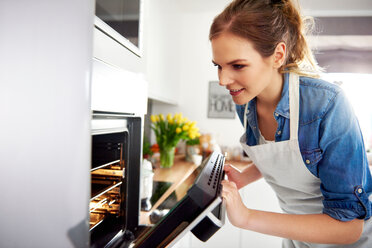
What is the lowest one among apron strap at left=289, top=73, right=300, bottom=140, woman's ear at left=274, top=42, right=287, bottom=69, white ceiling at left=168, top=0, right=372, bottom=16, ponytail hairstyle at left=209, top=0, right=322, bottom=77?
apron strap at left=289, top=73, right=300, bottom=140

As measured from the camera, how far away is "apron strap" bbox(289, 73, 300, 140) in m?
0.77

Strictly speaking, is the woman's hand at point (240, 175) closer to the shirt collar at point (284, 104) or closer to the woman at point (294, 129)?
the woman at point (294, 129)

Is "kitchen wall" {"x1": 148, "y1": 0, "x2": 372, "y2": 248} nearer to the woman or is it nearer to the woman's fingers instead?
the woman

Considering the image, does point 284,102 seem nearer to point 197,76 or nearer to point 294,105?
point 294,105

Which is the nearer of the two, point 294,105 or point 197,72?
point 294,105

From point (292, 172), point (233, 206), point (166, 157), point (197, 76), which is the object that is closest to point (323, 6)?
point (197, 76)

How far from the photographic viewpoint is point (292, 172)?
0.85 m

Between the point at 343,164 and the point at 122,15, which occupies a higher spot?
the point at 122,15

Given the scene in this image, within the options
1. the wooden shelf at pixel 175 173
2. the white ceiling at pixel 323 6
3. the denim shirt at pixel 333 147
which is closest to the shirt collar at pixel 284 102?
the denim shirt at pixel 333 147

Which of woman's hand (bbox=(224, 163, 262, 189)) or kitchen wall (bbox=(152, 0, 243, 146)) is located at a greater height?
kitchen wall (bbox=(152, 0, 243, 146))

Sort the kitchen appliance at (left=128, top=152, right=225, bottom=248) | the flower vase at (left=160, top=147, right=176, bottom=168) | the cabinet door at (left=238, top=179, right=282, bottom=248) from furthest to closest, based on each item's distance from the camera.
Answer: the flower vase at (left=160, top=147, right=176, bottom=168) → the cabinet door at (left=238, top=179, right=282, bottom=248) → the kitchen appliance at (left=128, top=152, right=225, bottom=248)

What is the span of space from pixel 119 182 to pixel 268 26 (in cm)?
65

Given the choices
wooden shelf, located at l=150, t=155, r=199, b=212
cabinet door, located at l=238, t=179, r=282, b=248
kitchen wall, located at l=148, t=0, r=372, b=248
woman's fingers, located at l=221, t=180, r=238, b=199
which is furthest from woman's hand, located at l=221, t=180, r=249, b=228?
kitchen wall, located at l=148, t=0, r=372, b=248

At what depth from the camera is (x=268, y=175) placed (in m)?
0.98
